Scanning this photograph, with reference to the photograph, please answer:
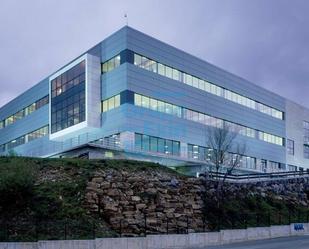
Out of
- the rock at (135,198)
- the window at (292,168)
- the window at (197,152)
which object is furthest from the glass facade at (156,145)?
the window at (292,168)

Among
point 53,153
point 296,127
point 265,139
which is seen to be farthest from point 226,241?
point 296,127

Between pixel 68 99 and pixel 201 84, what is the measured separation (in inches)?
844

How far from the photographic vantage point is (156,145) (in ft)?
237

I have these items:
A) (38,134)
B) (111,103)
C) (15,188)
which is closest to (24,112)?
(38,134)

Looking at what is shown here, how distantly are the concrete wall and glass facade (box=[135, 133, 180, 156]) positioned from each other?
2786 centimetres

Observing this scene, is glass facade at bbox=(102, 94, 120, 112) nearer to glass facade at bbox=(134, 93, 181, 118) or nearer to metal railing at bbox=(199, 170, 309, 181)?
glass facade at bbox=(134, 93, 181, 118)

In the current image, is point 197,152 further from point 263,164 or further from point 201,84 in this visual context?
point 263,164

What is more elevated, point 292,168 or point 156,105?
point 156,105

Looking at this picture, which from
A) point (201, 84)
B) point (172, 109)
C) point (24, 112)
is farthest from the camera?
point (24, 112)

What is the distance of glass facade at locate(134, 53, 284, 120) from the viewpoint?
72688 millimetres

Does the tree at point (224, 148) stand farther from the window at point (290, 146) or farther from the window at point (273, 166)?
the window at point (290, 146)

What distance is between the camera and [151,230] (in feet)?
116

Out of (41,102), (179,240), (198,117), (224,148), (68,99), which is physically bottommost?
(179,240)

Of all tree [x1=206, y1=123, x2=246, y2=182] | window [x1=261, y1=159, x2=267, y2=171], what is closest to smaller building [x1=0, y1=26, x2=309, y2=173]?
window [x1=261, y1=159, x2=267, y2=171]
